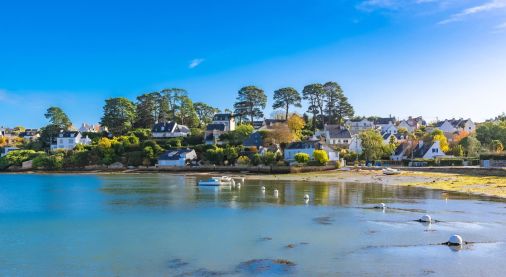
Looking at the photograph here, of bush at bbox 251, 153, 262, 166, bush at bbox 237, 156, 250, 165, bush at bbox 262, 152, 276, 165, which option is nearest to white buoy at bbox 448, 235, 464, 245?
bush at bbox 262, 152, 276, 165

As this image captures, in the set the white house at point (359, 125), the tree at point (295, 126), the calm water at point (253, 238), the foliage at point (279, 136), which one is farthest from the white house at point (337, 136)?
the calm water at point (253, 238)

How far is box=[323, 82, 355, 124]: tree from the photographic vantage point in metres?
116

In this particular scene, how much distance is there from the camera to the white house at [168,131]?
114 metres

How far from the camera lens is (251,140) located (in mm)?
98125

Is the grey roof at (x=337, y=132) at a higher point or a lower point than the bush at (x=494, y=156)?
higher

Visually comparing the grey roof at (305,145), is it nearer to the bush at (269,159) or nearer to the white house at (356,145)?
the bush at (269,159)

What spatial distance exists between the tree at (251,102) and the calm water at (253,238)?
80.0 meters

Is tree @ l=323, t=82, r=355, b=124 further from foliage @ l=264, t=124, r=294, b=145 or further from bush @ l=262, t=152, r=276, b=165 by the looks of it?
bush @ l=262, t=152, r=276, b=165

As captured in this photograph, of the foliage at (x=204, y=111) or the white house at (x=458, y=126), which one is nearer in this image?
the white house at (x=458, y=126)

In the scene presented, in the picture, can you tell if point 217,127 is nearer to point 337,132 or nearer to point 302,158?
point 337,132

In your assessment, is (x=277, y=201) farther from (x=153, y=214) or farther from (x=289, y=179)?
(x=289, y=179)

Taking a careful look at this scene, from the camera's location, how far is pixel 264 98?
12069cm

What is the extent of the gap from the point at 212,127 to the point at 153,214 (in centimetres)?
7894

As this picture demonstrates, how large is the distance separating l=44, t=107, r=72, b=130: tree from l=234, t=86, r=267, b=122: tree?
50.8 m
